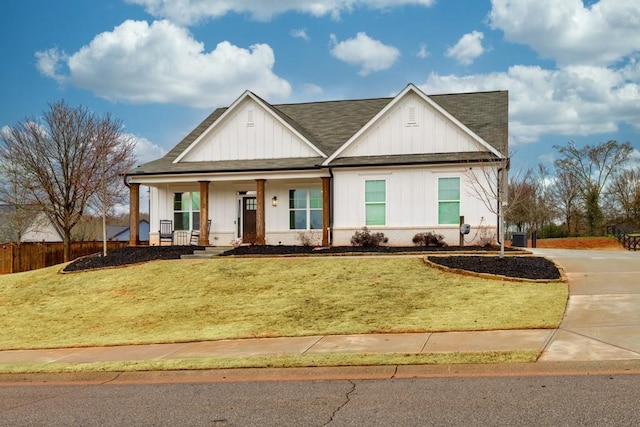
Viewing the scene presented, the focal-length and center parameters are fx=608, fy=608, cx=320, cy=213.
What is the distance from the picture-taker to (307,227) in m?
27.8

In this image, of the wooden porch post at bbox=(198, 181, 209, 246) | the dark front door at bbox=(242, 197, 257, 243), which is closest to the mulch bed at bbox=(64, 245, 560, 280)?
the wooden porch post at bbox=(198, 181, 209, 246)

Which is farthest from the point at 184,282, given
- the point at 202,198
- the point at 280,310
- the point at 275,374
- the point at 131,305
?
the point at 275,374

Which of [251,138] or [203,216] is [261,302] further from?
[251,138]

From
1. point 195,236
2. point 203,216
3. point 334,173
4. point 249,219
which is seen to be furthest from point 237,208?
point 334,173

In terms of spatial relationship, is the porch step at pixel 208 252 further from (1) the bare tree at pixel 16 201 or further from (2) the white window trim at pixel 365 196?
(1) the bare tree at pixel 16 201

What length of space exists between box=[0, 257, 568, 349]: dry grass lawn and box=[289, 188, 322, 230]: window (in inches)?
246

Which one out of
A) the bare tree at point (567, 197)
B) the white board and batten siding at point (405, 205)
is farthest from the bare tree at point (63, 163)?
the bare tree at point (567, 197)

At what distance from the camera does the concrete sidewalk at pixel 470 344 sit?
935 centimetres

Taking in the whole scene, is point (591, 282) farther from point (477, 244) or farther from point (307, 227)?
point (307, 227)

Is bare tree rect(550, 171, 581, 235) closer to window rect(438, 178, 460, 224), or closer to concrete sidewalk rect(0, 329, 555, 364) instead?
window rect(438, 178, 460, 224)

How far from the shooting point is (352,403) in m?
7.09

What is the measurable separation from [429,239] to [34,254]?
851 inches

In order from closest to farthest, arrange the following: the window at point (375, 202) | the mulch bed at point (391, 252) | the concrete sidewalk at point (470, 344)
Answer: the concrete sidewalk at point (470, 344) → the mulch bed at point (391, 252) → the window at point (375, 202)

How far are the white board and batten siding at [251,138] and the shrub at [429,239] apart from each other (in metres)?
6.64
